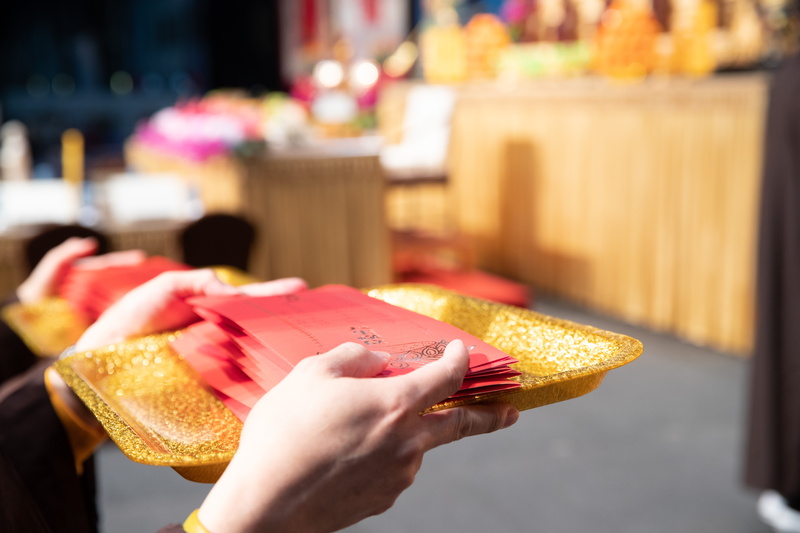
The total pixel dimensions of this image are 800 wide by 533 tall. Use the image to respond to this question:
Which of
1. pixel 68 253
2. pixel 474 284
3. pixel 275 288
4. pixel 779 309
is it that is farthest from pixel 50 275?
pixel 474 284

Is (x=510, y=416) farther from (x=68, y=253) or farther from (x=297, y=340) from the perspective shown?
(x=68, y=253)

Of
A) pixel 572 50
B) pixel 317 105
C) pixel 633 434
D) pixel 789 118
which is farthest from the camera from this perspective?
pixel 317 105

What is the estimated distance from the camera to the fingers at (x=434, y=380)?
486 mm

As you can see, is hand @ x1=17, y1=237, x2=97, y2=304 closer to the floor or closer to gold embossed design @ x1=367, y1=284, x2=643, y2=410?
gold embossed design @ x1=367, y1=284, x2=643, y2=410

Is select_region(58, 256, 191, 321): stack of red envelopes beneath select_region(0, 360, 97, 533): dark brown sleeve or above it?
above

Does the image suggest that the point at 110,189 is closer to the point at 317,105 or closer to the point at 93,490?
the point at 93,490

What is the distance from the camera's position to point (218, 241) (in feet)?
10.8

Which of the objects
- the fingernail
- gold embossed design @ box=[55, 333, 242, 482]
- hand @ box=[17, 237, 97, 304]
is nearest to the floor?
hand @ box=[17, 237, 97, 304]

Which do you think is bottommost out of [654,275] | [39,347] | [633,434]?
[633,434]

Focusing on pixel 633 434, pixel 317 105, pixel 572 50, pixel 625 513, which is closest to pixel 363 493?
pixel 625 513

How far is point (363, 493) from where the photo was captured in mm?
492

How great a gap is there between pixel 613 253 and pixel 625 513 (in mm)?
2332

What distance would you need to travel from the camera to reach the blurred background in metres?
2.79

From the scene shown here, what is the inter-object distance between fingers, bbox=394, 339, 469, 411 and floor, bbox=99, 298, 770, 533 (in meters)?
1.86
